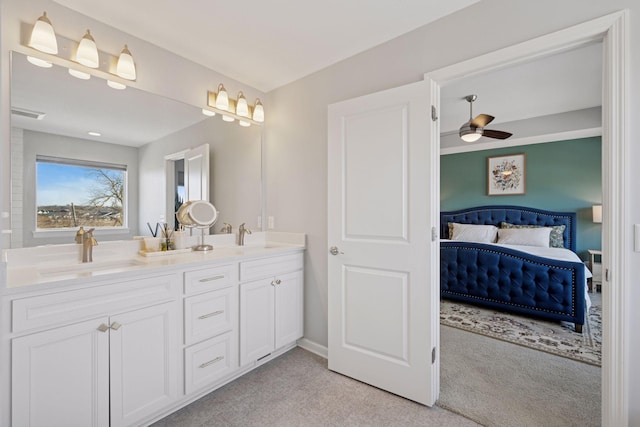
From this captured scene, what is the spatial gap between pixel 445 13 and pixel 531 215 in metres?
4.28

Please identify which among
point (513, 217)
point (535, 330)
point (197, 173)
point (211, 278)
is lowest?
point (535, 330)

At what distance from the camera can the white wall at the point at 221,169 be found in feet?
6.99

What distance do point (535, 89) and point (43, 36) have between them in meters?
4.45

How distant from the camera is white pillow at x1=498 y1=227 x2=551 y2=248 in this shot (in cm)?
432

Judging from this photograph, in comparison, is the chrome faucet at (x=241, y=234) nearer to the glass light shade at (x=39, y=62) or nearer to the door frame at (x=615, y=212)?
the glass light shade at (x=39, y=62)

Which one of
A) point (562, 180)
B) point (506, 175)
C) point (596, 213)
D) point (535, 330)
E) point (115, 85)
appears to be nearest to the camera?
point (115, 85)

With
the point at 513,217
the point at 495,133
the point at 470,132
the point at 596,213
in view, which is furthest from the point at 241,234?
the point at 596,213

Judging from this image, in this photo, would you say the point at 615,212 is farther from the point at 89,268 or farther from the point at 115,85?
the point at 115,85

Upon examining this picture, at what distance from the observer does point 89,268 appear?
174 cm

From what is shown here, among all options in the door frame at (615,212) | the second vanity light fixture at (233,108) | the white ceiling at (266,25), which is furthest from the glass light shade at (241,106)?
the door frame at (615,212)

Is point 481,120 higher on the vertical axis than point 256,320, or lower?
higher

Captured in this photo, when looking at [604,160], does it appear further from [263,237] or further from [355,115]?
[263,237]

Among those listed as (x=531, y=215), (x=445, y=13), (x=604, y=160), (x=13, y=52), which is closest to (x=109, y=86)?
(x=13, y=52)

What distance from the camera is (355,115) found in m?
2.13
